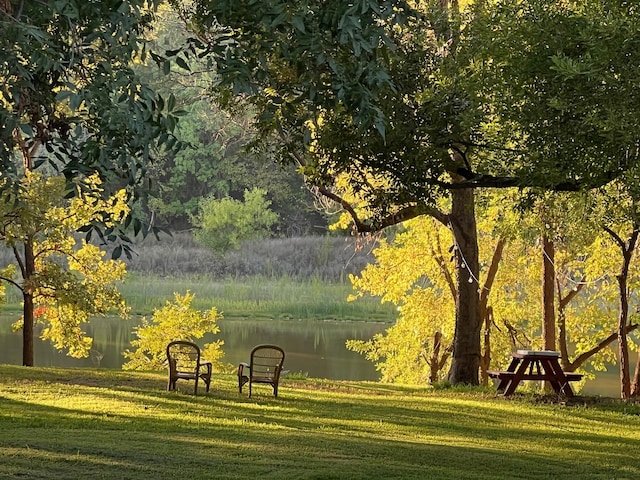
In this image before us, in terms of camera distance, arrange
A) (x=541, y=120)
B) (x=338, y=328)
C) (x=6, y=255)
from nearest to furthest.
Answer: (x=541, y=120) → (x=338, y=328) → (x=6, y=255)

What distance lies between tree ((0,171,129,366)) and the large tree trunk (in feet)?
19.0

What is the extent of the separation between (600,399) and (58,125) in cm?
1150

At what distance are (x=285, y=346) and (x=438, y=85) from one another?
95.5 ft

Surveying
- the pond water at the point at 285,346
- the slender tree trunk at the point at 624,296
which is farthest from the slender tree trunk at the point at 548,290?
the pond water at the point at 285,346

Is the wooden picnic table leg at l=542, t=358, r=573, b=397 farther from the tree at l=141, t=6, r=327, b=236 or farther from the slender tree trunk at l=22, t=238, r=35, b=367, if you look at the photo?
the tree at l=141, t=6, r=327, b=236

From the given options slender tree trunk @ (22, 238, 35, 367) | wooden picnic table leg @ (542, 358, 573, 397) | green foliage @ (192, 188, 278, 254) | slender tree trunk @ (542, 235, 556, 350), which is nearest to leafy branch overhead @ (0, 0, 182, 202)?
wooden picnic table leg @ (542, 358, 573, 397)

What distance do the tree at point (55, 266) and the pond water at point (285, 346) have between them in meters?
6.03

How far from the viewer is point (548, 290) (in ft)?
65.4

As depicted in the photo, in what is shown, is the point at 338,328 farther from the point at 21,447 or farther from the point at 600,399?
the point at 21,447

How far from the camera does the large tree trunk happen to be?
17516 mm

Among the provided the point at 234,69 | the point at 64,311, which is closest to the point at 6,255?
the point at 64,311

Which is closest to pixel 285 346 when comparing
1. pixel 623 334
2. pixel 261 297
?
pixel 261 297

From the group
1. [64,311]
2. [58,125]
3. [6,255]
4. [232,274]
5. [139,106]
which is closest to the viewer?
[139,106]

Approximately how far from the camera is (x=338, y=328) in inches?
1731
